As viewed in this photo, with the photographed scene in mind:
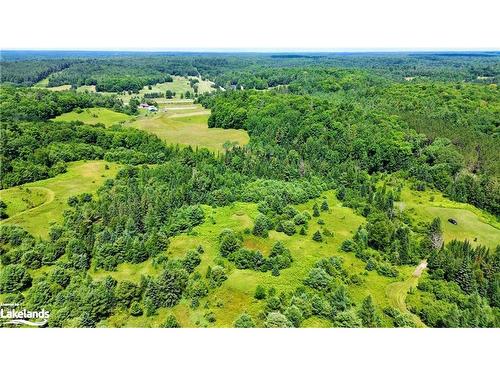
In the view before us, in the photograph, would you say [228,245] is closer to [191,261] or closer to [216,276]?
[191,261]

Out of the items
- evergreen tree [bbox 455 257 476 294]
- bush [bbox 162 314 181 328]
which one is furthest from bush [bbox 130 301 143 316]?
evergreen tree [bbox 455 257 476 294]

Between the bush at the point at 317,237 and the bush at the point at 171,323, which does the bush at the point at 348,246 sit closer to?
the bush at the point at 317,237

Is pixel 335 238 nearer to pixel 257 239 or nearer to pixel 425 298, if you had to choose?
pixel 257 239

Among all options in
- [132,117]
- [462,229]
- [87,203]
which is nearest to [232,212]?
[87,203]

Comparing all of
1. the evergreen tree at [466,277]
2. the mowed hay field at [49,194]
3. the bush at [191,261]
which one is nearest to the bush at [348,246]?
the evergreen tree at [466,277]

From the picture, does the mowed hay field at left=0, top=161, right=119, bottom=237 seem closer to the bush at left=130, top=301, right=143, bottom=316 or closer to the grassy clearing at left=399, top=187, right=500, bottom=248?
the bush at left=130, top=301, right=143, bottom=316
